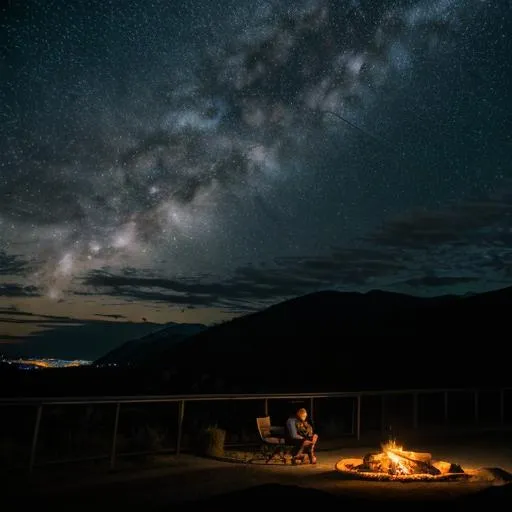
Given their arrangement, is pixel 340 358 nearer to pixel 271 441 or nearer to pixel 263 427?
pixel 263 427

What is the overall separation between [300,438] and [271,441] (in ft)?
1.92

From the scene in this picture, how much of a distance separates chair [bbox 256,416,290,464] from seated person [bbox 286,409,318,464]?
0.18 metres

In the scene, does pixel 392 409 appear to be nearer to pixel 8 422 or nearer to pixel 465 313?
pixel 8 422

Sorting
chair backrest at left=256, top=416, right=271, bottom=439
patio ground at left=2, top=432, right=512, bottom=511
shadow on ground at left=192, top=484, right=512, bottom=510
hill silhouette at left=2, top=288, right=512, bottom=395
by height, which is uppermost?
hill silhouette at left=2, top=288, right=512, bottom=395

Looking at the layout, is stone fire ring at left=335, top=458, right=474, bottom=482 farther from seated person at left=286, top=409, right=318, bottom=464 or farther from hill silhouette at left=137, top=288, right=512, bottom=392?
hill silhouette at left=137, top=288, right=512, bottom=392

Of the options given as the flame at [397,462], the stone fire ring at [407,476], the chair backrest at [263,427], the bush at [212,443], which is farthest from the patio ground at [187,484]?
the chair backrest at [263,427]

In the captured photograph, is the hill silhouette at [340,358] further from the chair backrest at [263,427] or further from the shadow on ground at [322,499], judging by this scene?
the shadow on ground at [322,499]

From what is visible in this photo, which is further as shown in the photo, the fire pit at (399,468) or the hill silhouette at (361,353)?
the hill silhouette at (361,353)

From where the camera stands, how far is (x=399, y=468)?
8.87m

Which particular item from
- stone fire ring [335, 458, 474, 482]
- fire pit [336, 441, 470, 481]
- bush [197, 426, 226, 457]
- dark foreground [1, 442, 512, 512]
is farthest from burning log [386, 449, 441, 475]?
bush [197, 426, 226, 457]

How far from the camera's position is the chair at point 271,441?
1039cm

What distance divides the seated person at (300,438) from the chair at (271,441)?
7.2 inches

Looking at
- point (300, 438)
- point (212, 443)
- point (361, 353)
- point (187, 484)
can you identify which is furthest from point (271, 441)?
point (361, 353)

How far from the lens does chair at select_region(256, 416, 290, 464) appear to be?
10.4 metres
